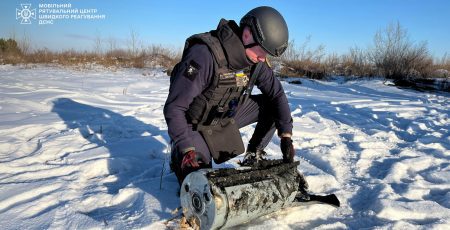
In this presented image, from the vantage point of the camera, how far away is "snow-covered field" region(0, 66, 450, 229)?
228cm

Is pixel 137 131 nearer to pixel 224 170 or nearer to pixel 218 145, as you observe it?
pixel 218 145

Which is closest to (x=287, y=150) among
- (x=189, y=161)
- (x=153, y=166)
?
(x=189, y=161)

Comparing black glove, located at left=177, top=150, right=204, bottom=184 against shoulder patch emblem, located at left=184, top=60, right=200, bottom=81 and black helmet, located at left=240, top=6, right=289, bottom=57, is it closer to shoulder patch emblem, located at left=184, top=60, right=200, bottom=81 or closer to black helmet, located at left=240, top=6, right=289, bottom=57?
shoulder patch emblem, located at left=184, top=60, right=200, bottom=81

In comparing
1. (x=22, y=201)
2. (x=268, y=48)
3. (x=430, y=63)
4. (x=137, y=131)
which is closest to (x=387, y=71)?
(x=430, y=63)

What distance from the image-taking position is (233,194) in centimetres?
192

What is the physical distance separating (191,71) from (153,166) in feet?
4.01

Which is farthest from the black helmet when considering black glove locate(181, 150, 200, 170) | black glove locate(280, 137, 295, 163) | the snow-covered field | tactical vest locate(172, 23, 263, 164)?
the snow-covered field

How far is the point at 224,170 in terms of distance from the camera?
6.72 ft

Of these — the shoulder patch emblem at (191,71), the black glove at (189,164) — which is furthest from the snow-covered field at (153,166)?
the shoulder patch emblem at (191,71)

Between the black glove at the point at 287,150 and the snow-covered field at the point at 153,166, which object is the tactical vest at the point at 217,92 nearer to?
the black glove at the point at 287,150

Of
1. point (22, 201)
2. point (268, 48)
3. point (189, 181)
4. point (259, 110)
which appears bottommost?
point (22, 201)

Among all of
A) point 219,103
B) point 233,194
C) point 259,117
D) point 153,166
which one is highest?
point 219,103

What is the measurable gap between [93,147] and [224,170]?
204 centimetres

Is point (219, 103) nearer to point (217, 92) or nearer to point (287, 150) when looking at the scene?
point (217, 92)
